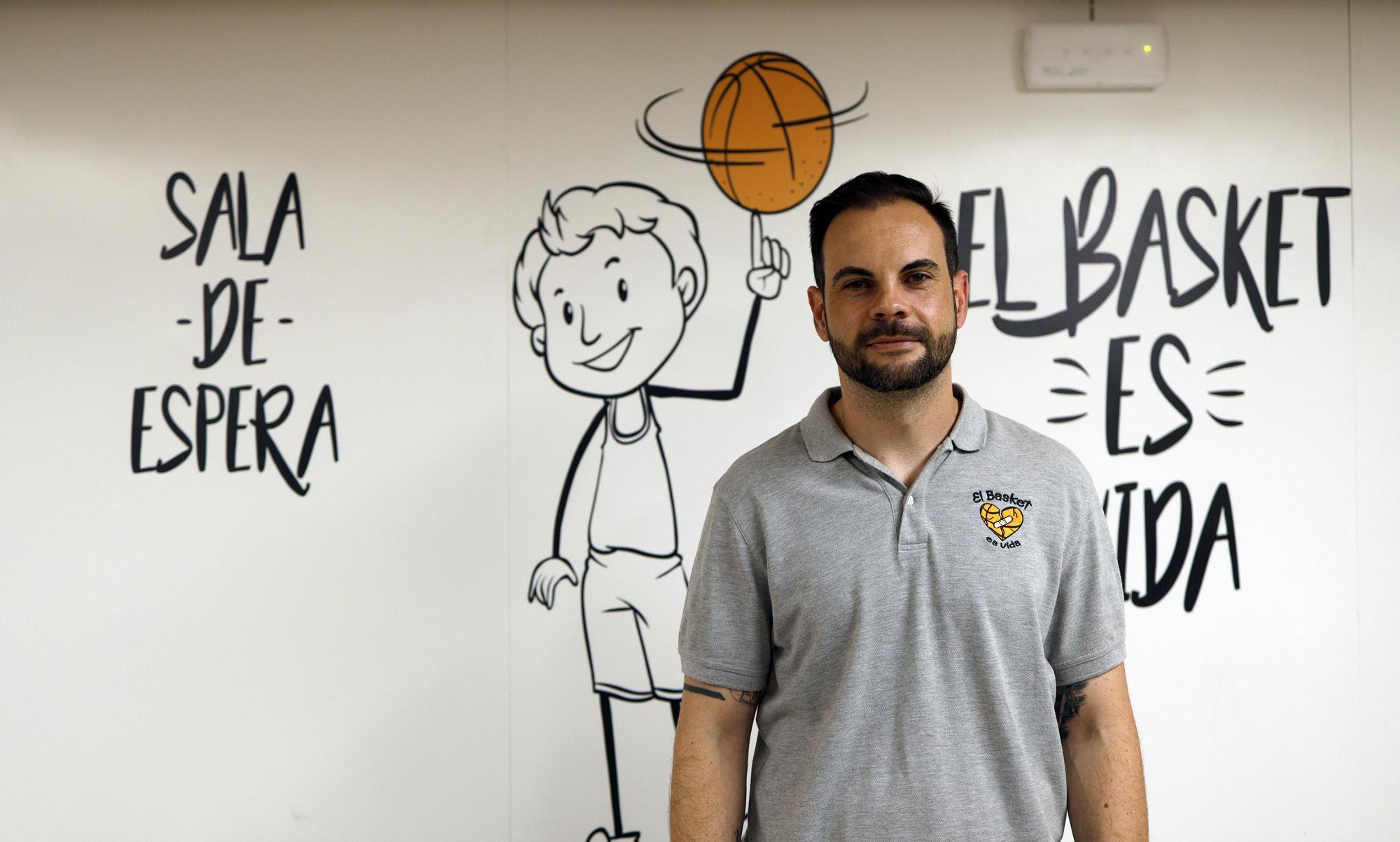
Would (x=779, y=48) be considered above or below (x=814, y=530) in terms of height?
above

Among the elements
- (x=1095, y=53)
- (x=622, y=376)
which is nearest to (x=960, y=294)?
(x=622, y=376)

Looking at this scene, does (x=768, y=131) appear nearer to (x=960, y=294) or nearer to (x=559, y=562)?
(x=960, y=294)

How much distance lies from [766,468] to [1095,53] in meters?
1.42

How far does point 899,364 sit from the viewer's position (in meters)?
1.45

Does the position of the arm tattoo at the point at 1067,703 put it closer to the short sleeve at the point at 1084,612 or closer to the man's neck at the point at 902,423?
the short sleeve at the point at 1084,612

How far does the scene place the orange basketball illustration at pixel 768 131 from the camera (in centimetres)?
222

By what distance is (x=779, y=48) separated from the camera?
222cm

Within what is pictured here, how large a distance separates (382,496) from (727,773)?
114 centimetres

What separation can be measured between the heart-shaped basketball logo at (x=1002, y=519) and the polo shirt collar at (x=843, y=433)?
107 mm

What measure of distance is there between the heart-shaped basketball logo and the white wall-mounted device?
4.11ft

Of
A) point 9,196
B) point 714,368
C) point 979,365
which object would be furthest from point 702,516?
point 9,196

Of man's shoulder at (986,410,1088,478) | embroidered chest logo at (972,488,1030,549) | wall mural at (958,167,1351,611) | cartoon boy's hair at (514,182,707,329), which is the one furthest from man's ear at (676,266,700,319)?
embroidered chest logo at (972,488,1030,549)

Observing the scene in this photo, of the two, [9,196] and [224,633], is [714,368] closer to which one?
[224,633]

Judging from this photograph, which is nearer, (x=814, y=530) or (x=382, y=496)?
(x=814, y=530)
